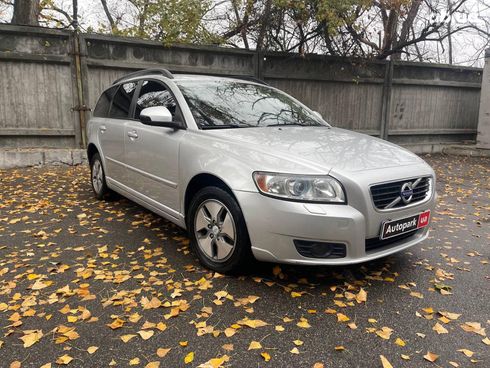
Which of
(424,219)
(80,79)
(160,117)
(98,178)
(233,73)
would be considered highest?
(233,73)

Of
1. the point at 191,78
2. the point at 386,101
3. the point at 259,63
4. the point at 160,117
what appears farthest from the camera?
the point at 386,101

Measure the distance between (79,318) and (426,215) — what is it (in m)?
2.70

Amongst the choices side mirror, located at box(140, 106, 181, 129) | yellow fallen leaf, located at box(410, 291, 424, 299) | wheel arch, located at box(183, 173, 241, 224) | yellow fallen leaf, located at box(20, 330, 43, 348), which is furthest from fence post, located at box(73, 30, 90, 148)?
yellow fallen leaf, located at box(410, 291, 424, 299)

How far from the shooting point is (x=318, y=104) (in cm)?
961

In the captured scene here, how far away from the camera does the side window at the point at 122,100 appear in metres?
4.71

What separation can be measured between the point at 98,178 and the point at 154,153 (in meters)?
2.01

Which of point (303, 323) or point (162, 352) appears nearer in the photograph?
point (162, 352)

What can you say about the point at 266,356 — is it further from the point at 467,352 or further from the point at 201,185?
the point at 201,185

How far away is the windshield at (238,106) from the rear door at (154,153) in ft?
0.66

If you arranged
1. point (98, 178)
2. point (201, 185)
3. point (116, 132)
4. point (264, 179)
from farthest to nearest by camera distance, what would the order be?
point (98, 178) < point (116, 132) < point (201, 185) < point (264, 179)

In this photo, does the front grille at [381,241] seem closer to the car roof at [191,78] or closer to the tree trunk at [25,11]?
the car roof at [191,78]

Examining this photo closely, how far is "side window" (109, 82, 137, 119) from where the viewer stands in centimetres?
471

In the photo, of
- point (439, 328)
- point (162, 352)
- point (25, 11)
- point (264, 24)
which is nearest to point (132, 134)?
point (162, 352)

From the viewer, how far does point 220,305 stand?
112 inches
